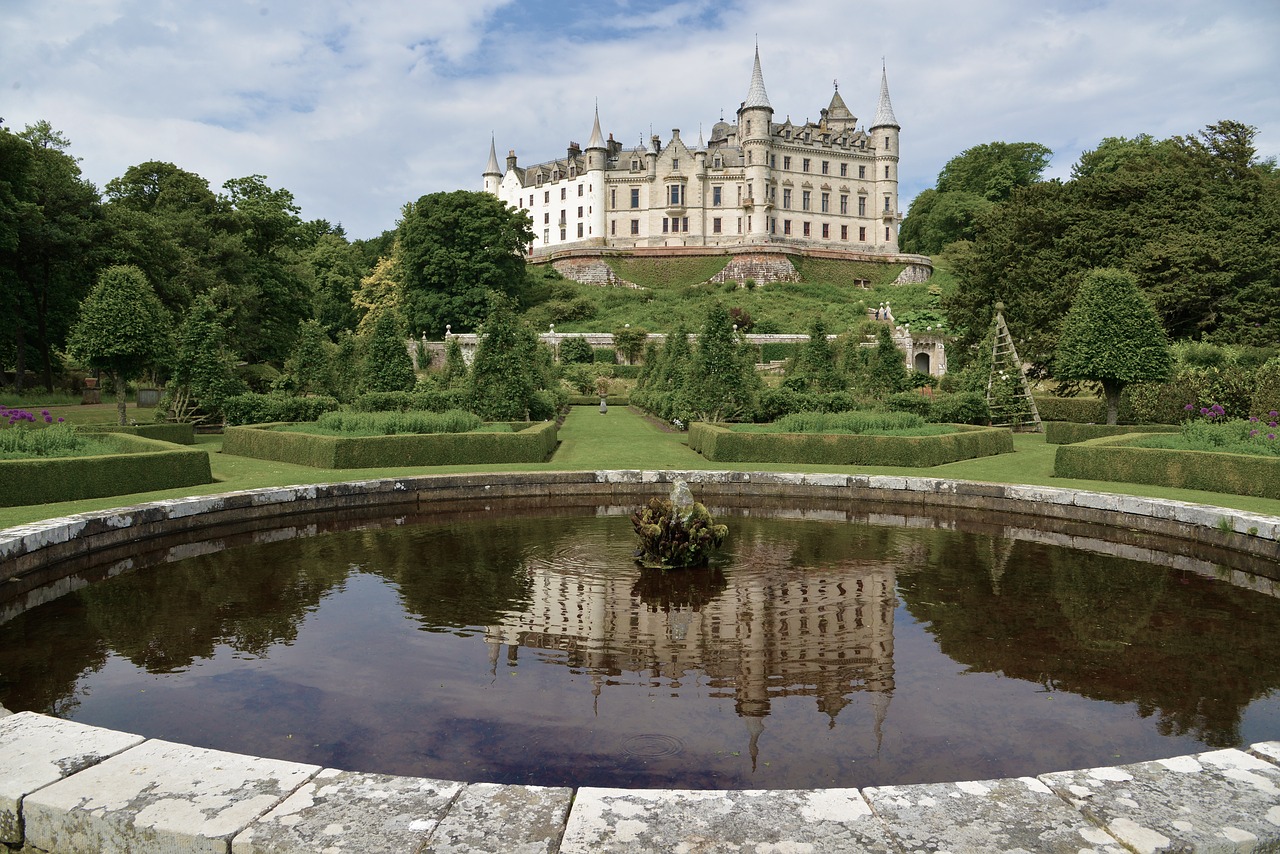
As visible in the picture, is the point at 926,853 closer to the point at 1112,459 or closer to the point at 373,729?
the point at 373,729

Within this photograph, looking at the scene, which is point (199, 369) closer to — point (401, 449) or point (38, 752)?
point (401, 449)

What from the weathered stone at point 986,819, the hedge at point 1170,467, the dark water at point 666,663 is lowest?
the dark water at point 666,663

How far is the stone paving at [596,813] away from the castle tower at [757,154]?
80301mm

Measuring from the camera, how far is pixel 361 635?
709 cm

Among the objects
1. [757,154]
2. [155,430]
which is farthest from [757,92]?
[155,430]

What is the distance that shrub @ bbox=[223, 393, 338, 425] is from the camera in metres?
24.8

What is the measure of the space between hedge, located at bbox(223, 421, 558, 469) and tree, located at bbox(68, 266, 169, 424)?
8183 mm

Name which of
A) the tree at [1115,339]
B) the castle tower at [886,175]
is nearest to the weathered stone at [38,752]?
the tree at [1115,339]

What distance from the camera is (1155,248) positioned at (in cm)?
3091

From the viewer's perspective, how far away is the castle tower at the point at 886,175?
86.6 m

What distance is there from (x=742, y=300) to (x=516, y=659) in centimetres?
6611

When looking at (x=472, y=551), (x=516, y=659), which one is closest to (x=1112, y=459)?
(x=472, y=551)

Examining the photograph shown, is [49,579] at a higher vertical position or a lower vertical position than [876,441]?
lower

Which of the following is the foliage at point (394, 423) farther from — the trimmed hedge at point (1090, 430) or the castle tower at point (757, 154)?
the castle tower at point (757, 154)
